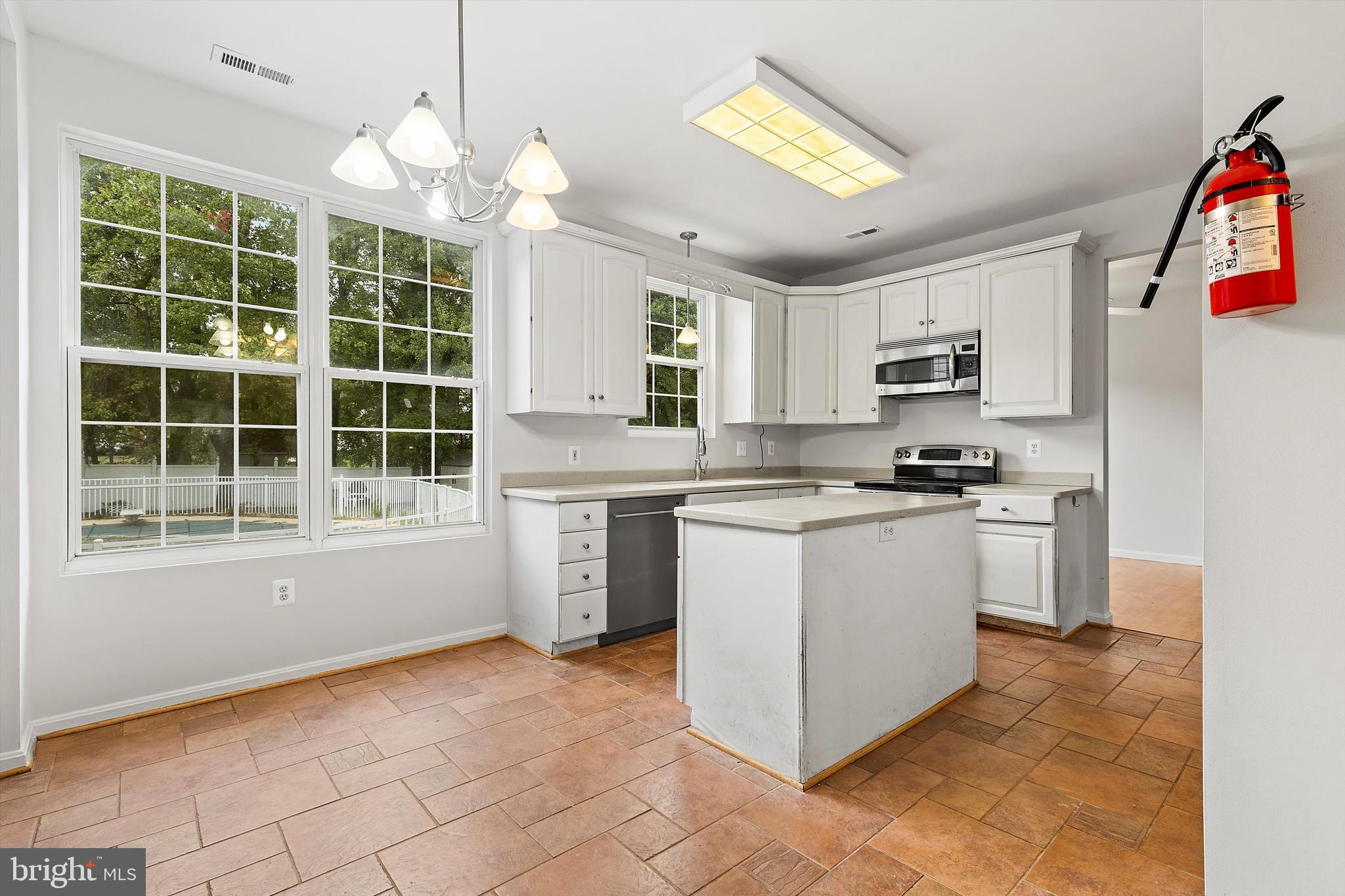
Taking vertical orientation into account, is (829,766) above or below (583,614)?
below

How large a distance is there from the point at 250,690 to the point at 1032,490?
13.9 feet

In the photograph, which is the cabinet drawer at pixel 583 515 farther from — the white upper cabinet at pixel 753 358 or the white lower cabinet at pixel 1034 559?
the white lower cabinet at pixel 1034 559

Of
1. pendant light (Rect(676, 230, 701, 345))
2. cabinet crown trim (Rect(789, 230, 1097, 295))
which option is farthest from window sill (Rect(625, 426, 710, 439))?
cabinet crown trim (Rect(789, 230, 1097, 295))

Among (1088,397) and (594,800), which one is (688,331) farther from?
(594,800)

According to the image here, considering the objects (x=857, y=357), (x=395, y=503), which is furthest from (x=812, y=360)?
(x=395, y=503)

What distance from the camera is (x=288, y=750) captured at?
232cm

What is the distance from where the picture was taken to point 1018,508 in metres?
3.82

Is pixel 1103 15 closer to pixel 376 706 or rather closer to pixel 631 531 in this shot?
pixel 631 531

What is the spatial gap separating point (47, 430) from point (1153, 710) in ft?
15.0

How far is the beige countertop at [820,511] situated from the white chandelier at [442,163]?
3.85ft

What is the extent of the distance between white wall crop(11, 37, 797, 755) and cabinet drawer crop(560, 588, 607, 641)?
0.58m

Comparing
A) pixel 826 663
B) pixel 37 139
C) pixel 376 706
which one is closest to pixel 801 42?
pixel 826 663

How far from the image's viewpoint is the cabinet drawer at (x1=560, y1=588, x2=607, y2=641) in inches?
133

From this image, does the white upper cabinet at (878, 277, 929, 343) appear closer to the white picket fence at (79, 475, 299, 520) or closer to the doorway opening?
the doorway opening
